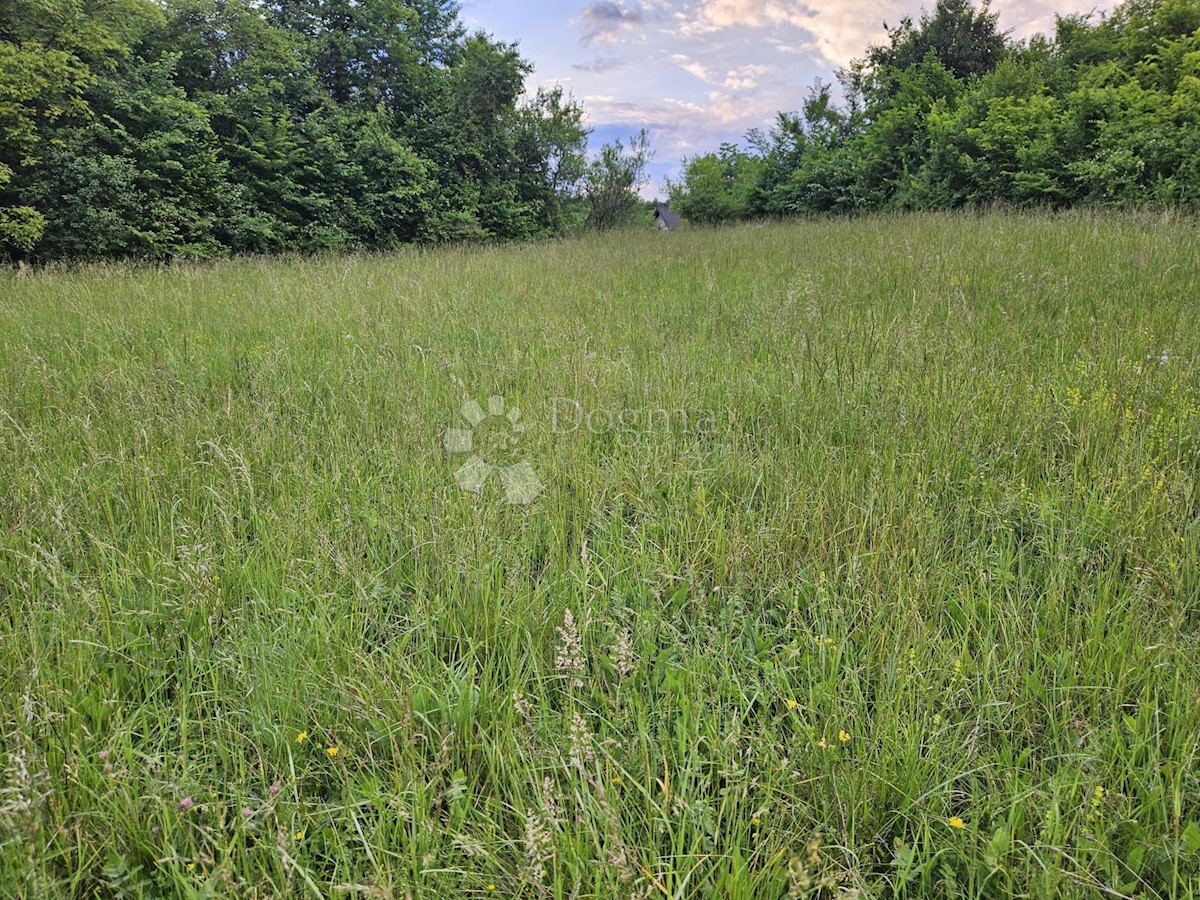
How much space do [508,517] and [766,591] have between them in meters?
0.93

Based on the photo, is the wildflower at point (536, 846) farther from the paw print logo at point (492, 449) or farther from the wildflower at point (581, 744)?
the paw print logo at point (492, 449)

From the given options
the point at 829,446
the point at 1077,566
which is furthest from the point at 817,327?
the point at 1077,566

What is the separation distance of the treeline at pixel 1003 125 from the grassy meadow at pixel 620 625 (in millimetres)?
9010

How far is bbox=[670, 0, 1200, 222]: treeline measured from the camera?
386 inches

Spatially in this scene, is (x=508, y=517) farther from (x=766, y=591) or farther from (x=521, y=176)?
(x=521, y=176)

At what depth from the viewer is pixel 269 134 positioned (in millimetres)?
13836

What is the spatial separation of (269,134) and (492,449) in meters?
15.5

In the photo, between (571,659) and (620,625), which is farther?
Answer: (620,625)

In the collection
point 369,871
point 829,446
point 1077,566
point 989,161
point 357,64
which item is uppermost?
point 357,64

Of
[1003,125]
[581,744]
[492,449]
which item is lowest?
[581,744]

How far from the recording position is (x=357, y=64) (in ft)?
56.3

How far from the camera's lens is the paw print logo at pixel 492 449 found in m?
2.28

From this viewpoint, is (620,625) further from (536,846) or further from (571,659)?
(536,846)

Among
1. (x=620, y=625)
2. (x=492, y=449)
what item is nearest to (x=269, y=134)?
(x=492, y=449)
